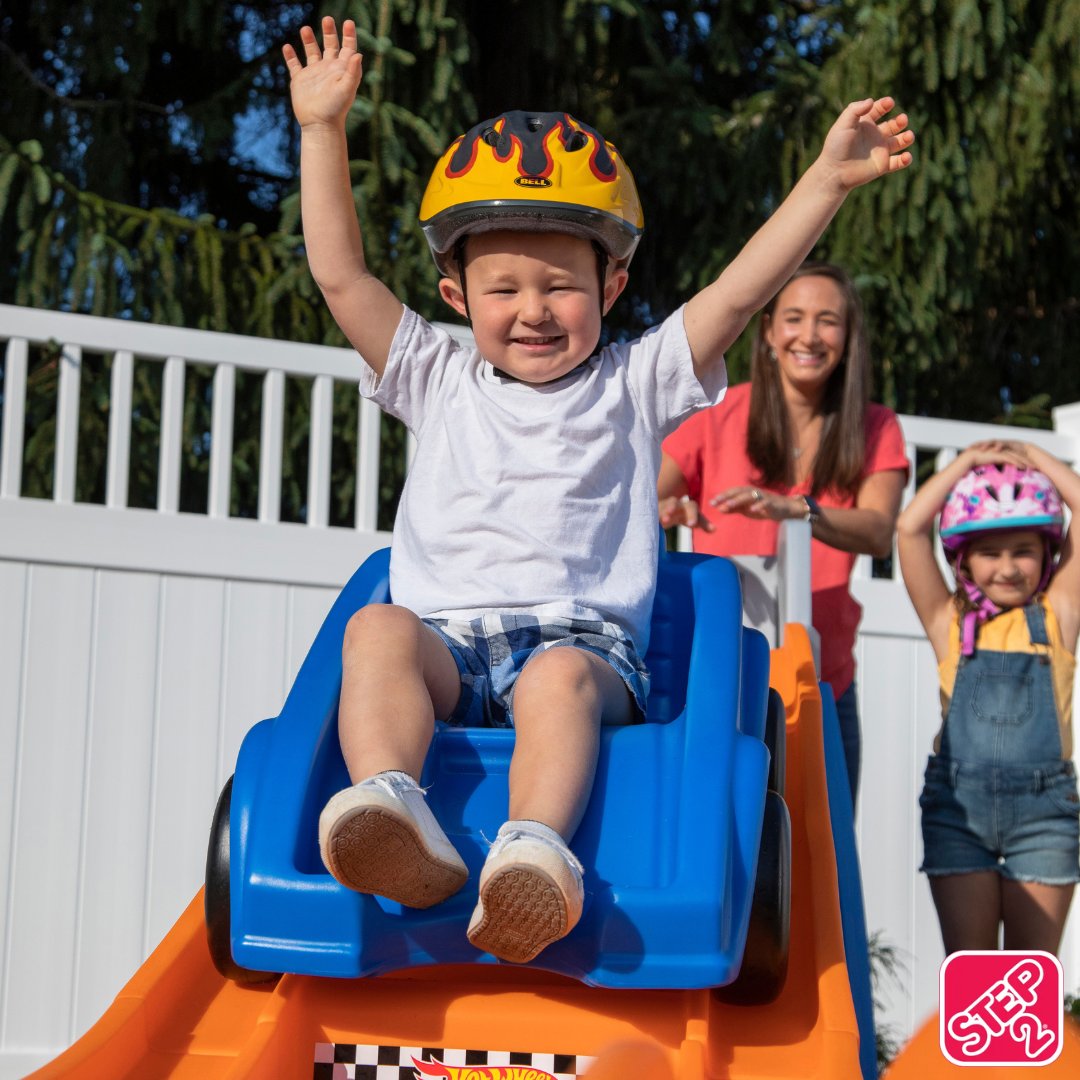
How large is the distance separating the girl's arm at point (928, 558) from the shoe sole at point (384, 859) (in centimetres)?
201

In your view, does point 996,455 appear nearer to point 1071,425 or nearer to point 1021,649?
point 1021,649

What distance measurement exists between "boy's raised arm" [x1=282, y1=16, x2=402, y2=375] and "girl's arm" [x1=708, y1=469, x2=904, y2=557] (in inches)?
31.2

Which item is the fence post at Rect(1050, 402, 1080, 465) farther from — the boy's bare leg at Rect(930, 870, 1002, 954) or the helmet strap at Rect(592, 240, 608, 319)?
the helmet strap at Rect(592, 240, 608, 319)

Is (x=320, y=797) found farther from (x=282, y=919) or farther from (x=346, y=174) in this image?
(x=346, y=174)

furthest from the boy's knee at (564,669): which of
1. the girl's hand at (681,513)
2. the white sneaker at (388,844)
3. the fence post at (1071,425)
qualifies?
the fence post at (1071,425)

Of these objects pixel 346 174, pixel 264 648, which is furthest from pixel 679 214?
pixel 346 174

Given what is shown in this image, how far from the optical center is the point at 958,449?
565 cm

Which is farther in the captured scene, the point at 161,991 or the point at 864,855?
the point at 864,855

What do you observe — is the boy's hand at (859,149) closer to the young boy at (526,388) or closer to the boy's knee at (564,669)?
the young boy at (526,388)

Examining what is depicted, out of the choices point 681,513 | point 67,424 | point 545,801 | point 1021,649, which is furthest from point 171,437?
point 545,801

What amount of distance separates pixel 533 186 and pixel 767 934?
3.92ft

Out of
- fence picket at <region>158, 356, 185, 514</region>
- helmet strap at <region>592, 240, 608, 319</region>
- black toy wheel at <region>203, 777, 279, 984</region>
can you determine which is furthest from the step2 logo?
fence picket at <region>158, 356, 185, 514</region>

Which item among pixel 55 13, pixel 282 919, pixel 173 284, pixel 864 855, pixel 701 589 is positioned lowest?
pixel 864 855

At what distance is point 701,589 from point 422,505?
48cm
